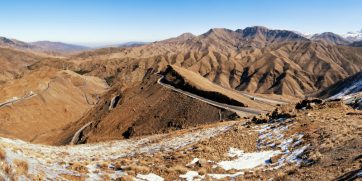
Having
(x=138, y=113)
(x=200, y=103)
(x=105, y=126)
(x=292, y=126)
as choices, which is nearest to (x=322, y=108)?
(x=292, y=126)

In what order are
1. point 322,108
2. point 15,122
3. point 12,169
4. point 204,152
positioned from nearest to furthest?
point 12,169
point 204,152
point 322,108
point 15,122

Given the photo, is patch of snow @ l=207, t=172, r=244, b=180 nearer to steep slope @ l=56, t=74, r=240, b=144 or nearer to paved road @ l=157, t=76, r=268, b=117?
paved road @ l=157, t=76, r=268, b=117

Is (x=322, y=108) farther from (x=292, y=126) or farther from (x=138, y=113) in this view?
(x=138, y=113)

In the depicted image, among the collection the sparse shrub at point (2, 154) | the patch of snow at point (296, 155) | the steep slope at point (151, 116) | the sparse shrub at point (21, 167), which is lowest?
the steep slope at point (151, 116)

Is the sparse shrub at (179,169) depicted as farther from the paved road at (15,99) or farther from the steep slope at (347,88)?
the paved road at (15,99)

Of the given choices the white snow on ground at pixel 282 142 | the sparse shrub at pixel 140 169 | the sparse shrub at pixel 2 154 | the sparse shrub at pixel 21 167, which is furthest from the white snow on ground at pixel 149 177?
the white snow on ground at pixel 282 142

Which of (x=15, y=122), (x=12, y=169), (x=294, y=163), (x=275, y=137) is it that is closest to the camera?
(x=12, y=169)
